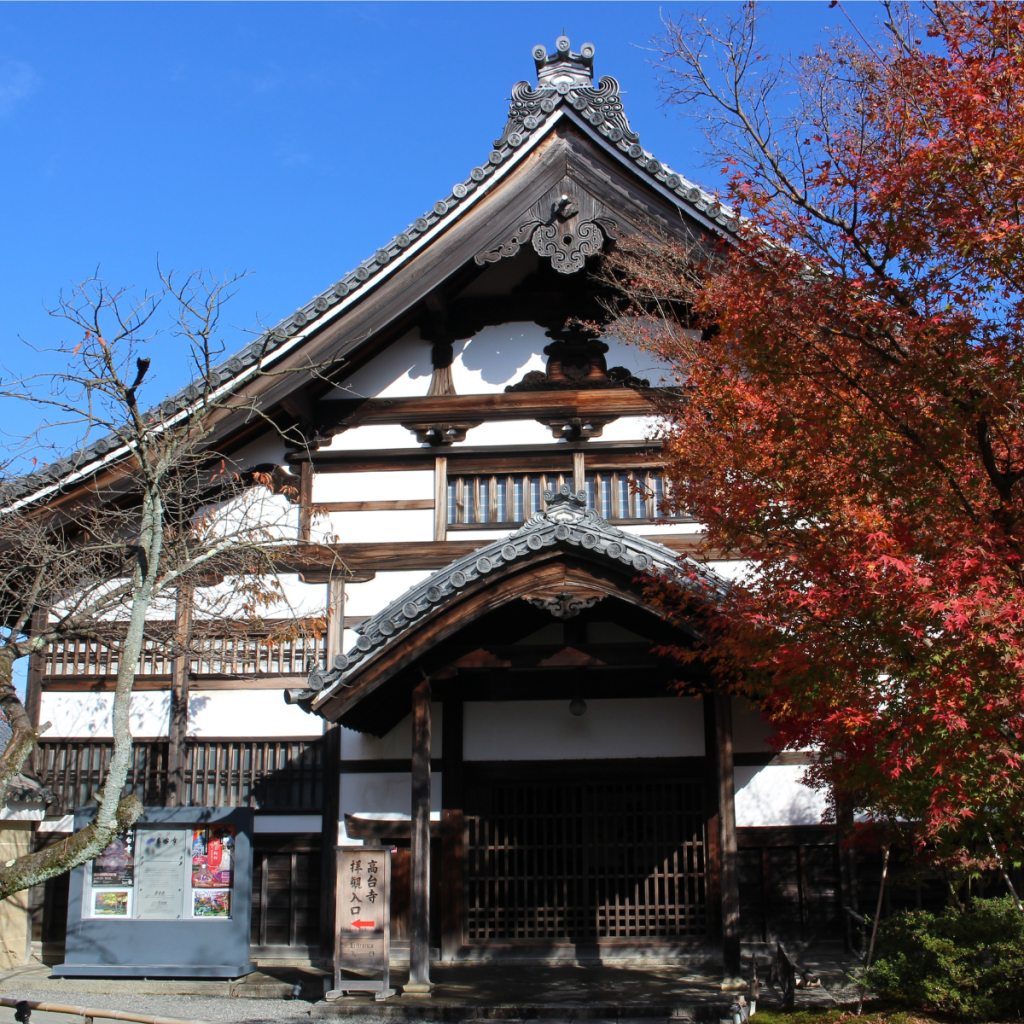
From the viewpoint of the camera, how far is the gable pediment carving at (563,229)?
1297cm

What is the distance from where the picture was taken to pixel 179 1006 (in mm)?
10109

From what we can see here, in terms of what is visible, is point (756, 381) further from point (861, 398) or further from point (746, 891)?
point (746, 891)

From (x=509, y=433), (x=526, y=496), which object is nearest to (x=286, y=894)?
(x=526, y=496)

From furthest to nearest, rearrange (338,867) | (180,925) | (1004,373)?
(180,925) → (338,867) → (1004,373)

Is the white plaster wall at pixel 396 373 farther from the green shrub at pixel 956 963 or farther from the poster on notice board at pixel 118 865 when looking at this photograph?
the green shrub at pixel 956 963

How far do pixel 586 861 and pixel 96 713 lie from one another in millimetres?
6388

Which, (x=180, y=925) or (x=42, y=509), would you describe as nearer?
(x=180, y=925)

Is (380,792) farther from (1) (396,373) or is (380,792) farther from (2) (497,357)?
(2) (497,357)

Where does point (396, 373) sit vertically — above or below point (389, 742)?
above

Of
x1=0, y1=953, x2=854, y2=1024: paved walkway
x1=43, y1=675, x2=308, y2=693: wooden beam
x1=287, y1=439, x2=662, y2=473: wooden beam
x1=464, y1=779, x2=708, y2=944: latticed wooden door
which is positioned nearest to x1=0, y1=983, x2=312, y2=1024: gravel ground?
x1=0, y1=953, x2=854, y2=1024: paved walkway

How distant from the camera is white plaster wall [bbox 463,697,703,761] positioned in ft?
39.8

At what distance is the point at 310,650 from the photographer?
41.5 feet

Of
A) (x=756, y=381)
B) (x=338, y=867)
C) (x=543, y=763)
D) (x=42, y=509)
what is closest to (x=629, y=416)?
(x=543, y=763)

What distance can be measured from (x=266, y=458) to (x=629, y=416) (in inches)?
194
